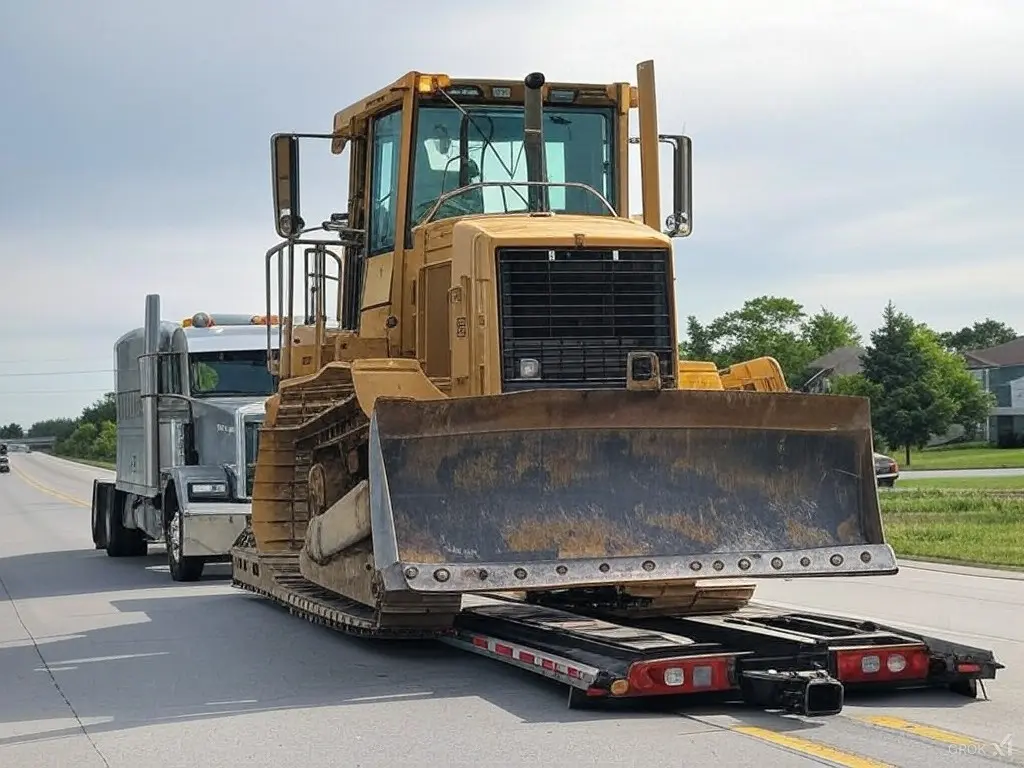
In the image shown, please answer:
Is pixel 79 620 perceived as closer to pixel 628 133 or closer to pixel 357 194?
pixel 357 194

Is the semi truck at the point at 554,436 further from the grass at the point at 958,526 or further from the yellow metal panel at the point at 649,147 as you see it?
the grass at the point at 958,526

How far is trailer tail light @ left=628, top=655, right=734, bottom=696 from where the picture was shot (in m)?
7.78

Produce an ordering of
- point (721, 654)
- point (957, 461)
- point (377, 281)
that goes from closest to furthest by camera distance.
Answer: point (721, 654), point (377, 281), point (957, 461)

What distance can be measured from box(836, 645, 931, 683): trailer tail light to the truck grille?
2.40 meters

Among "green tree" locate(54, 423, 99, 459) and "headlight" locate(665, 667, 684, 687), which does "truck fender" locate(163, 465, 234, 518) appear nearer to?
"headlight" locate(665, 667, 684, 687)

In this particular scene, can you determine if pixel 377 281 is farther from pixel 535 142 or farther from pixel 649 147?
pixel 649 147

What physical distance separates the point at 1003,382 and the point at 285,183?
91.9 meters

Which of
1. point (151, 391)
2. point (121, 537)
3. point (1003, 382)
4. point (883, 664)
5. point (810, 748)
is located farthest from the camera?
point (1003, 382)

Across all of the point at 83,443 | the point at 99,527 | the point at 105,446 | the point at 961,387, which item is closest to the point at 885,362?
the point at 961,387

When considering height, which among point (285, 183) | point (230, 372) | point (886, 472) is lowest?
point (886, 472)

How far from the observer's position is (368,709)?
27.6ft

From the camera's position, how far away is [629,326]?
9844 millimetres

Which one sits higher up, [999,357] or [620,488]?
[999,357]

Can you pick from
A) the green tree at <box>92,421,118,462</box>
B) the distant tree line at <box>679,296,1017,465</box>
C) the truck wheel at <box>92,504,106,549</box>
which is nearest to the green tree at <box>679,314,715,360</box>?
the distant tree line at <box>679,296,1017,465</box>
